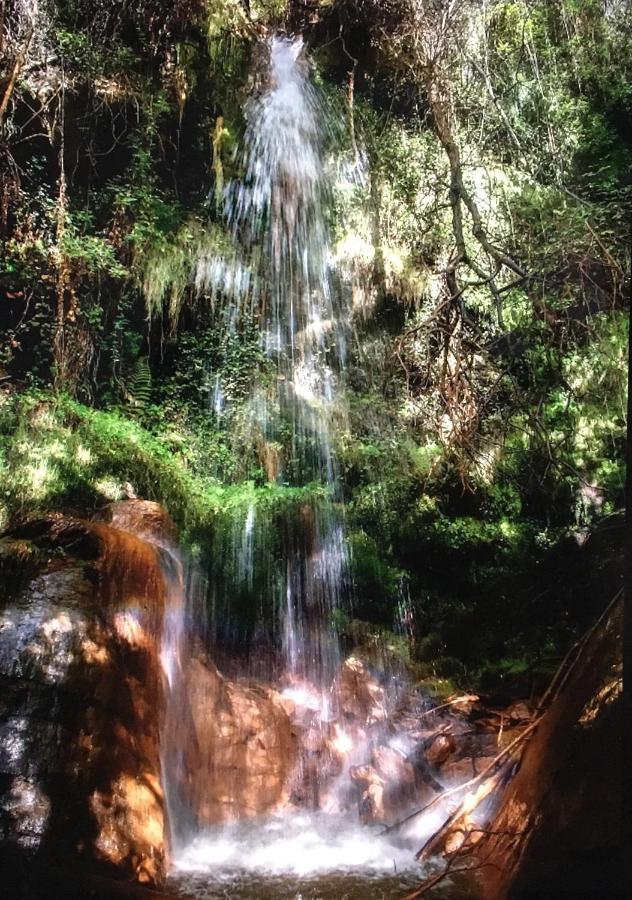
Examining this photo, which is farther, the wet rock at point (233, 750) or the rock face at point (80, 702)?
the wet rock at point (233, 750)

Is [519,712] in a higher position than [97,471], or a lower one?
lower

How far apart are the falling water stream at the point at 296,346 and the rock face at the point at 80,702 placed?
94 centimetres

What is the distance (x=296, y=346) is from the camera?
9.24 metres

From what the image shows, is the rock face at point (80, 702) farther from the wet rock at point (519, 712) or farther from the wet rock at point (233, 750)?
the wet rock at point (519, 712)

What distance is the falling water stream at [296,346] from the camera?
261 inches

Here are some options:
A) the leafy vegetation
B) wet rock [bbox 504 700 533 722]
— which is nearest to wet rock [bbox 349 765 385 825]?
wet rock [bbox 504 700 533 722]

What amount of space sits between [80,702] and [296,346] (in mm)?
6429

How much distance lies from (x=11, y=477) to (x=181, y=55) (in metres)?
5.84

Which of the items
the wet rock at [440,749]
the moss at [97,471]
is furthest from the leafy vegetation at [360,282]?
the wet rock at [440,749]

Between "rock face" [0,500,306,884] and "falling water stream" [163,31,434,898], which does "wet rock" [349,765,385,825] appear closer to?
Answer: "falling water stream" [163,31,434,898]

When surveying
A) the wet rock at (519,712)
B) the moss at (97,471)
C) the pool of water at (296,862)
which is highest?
the moss at (97,471)

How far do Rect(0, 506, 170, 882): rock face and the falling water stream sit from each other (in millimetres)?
936

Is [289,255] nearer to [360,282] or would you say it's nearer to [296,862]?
[360,282]

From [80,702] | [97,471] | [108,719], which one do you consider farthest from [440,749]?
[97,471]
